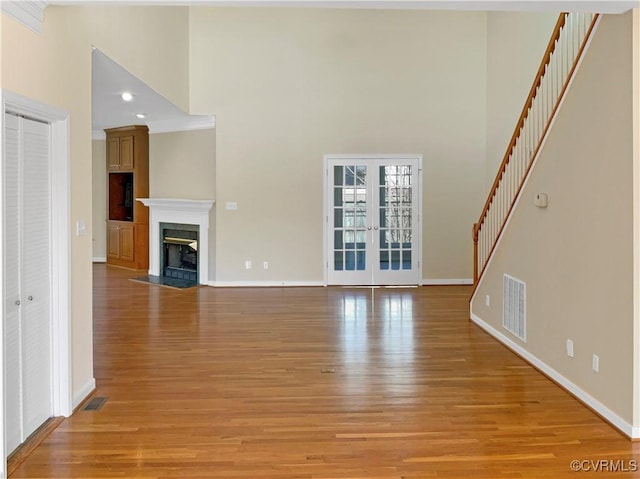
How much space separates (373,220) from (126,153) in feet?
17.3

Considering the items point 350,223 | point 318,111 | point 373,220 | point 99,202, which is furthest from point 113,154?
point 373,220

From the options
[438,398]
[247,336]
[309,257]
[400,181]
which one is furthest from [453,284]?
[438,398]

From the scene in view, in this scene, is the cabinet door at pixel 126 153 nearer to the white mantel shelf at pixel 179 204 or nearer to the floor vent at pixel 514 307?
the white mantel shelf at pixel 179 204

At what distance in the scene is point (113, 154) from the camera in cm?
1056

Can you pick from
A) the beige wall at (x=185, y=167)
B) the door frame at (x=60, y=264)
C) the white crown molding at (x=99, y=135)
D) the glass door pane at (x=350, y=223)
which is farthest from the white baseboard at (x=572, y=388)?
the white crown molding at (x=99, y=135)

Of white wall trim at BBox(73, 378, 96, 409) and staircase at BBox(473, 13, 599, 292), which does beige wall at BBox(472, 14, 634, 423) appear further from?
white wall trim at BBox(73, 378, 96, 409)

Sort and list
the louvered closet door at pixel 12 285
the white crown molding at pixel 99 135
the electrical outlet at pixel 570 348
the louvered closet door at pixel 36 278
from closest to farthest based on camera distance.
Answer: the louvered closet door at pixel 12 285 → the louvered closet door at pixel 36 278 → the electrical outlet at pixel 570 348 → the white crown molding at pixel 99 135

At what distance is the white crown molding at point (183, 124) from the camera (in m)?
8.34

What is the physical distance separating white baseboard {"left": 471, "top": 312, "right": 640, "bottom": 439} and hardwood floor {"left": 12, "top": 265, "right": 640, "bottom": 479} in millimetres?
58

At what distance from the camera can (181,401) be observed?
12.0ft

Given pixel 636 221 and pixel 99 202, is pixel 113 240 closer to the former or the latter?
pixel 99 202

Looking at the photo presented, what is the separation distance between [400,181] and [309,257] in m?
1.98

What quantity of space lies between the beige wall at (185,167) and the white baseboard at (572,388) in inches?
197

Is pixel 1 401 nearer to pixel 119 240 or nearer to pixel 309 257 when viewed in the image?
pixel 309 257
